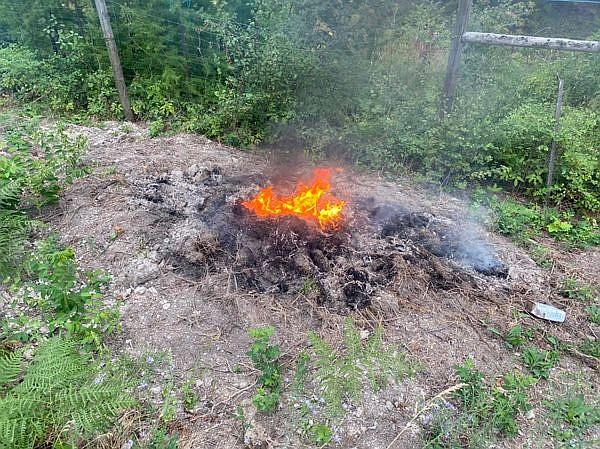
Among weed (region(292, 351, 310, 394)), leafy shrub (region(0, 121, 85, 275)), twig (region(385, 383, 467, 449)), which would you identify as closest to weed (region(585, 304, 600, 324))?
twig (region(385, 383, 467, 449))

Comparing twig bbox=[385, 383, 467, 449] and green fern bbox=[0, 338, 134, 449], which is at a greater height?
green fern bbox=[0, 338, 134, 449]

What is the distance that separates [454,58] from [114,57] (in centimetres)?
500

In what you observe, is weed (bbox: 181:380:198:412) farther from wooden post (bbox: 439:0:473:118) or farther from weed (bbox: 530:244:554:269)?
wooden post (bbox: 439:0:473:118)

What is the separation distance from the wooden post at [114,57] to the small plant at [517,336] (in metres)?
6.36

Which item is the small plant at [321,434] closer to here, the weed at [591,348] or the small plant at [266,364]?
the small plant at [266,364]

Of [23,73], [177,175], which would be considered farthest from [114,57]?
Result: [177,175]

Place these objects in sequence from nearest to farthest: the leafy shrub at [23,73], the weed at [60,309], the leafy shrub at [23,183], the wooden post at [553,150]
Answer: the weed at [60,309], the leafy shrub at [23,183], the wooden post at [553,150], the leafy shrub at [23,73]

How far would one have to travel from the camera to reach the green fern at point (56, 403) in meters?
2.36

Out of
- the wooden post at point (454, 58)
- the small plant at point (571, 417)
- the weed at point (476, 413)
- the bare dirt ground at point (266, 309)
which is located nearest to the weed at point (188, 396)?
the bare dirt ground at point (266, 309)

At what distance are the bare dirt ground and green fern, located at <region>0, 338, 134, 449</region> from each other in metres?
0.49

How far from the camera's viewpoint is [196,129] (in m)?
6.76

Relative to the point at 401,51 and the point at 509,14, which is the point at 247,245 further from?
the point at 509,14

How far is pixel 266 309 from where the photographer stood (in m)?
3.62

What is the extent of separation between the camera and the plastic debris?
363 centimetres
